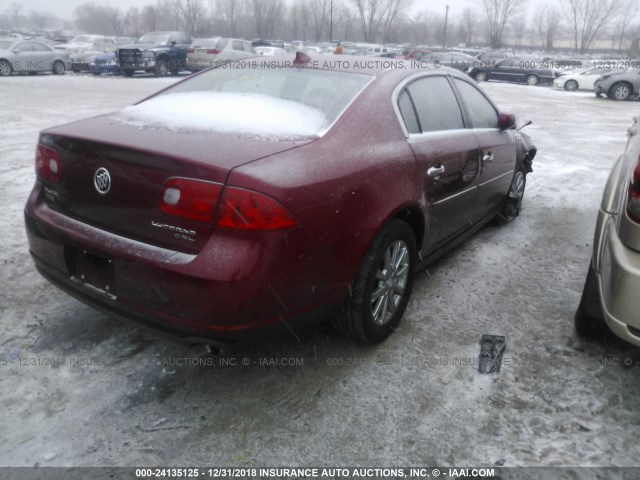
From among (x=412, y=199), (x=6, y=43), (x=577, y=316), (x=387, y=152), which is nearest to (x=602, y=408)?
(x=577, y=316)

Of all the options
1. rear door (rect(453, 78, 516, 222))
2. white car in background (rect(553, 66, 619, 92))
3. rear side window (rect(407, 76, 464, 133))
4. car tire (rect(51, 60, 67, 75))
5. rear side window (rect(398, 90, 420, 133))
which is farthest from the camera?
white car in background (rect(553, 66, 619, 92))

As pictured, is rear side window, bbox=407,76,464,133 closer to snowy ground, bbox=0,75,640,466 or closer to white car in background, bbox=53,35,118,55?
snowy ground, bbox=0,75,640,466

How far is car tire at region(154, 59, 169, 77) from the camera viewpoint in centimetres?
2197

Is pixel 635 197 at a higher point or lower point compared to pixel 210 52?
lower

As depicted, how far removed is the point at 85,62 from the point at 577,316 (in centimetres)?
2491

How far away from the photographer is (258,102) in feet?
9.51

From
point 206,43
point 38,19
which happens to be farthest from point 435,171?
point 38,19

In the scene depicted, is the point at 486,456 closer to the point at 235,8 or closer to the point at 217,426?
the point at 217,426

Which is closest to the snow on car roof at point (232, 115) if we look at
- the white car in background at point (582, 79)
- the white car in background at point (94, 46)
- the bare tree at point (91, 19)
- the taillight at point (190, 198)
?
the taillight at point (190, 198)

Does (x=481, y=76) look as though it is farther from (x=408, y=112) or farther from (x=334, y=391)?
(x=334, y=391)

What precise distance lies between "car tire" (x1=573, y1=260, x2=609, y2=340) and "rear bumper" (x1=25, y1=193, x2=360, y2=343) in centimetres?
140

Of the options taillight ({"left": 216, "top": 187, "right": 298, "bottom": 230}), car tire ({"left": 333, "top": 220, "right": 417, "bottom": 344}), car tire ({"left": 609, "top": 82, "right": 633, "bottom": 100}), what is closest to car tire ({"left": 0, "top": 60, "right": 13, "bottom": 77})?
car tire ({"left": 333, "top": 220, "right": 417, "bottom": 344})

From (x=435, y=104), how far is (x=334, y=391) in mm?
2012

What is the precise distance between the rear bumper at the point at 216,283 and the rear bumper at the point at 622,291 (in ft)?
3.84
